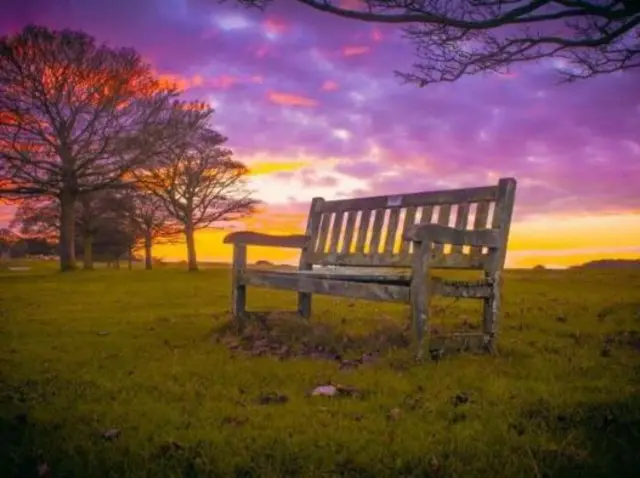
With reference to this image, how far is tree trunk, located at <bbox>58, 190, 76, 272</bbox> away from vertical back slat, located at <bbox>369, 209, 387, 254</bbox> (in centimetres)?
2068

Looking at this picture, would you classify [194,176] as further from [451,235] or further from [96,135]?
[451,235]

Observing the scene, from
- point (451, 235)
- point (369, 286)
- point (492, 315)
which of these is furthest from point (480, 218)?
point (369, 286)

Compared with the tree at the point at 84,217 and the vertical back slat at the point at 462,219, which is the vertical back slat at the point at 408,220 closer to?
the vertical back slat at the point at 462,219

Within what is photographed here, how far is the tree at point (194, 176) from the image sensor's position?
25.0 meters

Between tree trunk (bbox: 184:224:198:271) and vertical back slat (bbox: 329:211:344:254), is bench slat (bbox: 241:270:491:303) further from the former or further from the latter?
tree trunk (bbox: 184:224:198:271)

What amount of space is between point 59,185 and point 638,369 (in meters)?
23.8

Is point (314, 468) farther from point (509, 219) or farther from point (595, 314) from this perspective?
point (595, 314)

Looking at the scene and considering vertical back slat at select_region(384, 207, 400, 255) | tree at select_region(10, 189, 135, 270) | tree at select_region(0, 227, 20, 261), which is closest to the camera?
vertical back slat at select_region(384, 207, 400, 255)

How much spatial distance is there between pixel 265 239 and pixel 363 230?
123cm

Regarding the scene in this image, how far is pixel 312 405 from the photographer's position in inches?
145

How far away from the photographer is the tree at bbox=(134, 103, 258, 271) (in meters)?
25.0

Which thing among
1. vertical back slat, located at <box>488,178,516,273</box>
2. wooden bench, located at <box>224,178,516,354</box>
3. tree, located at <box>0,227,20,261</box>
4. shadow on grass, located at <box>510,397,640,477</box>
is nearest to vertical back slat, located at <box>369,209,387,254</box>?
wooden bench, located at <box>224,178,516,354</box>

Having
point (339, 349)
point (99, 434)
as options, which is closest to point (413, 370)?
point (339, 349)

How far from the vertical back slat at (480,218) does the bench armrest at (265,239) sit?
2535 millimetres
